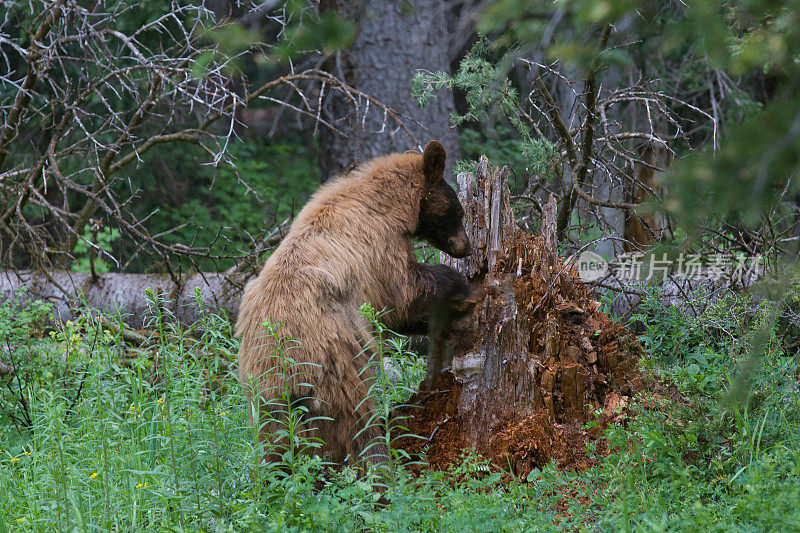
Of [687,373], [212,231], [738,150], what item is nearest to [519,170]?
[212,231]

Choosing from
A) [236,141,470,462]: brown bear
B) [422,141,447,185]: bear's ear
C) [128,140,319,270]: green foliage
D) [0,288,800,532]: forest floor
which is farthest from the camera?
[128,140,319,270]: green foliage

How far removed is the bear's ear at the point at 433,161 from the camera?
4.98 m

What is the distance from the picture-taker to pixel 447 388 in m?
4.89

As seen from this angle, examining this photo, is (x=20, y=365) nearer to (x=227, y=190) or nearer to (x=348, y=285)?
(x=348, y=285)

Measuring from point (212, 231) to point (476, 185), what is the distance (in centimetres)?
790

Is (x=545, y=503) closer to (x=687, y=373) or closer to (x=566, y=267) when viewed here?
(x=687, y=373)

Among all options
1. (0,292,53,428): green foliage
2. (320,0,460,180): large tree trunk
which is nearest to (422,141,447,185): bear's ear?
(0,292,53,428): green foliage

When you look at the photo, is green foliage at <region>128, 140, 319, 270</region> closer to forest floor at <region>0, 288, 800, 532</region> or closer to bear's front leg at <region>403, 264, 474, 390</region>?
forest floor at <region>0, 288, 800, 532</region>

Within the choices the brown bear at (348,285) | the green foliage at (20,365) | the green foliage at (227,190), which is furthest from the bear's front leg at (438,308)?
the green foliage at (227,190)

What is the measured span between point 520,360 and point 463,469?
98 cm

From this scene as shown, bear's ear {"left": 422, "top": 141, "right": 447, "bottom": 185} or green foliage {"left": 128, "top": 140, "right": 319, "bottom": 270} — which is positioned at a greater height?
bear's ear {"left": 422, "top": 141, "right": 447, "bottom": 185}

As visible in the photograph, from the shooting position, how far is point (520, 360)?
463 centimetres

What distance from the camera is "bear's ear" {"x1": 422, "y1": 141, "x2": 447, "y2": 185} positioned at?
4.98m

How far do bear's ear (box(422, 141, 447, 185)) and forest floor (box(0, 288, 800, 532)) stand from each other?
150cm
